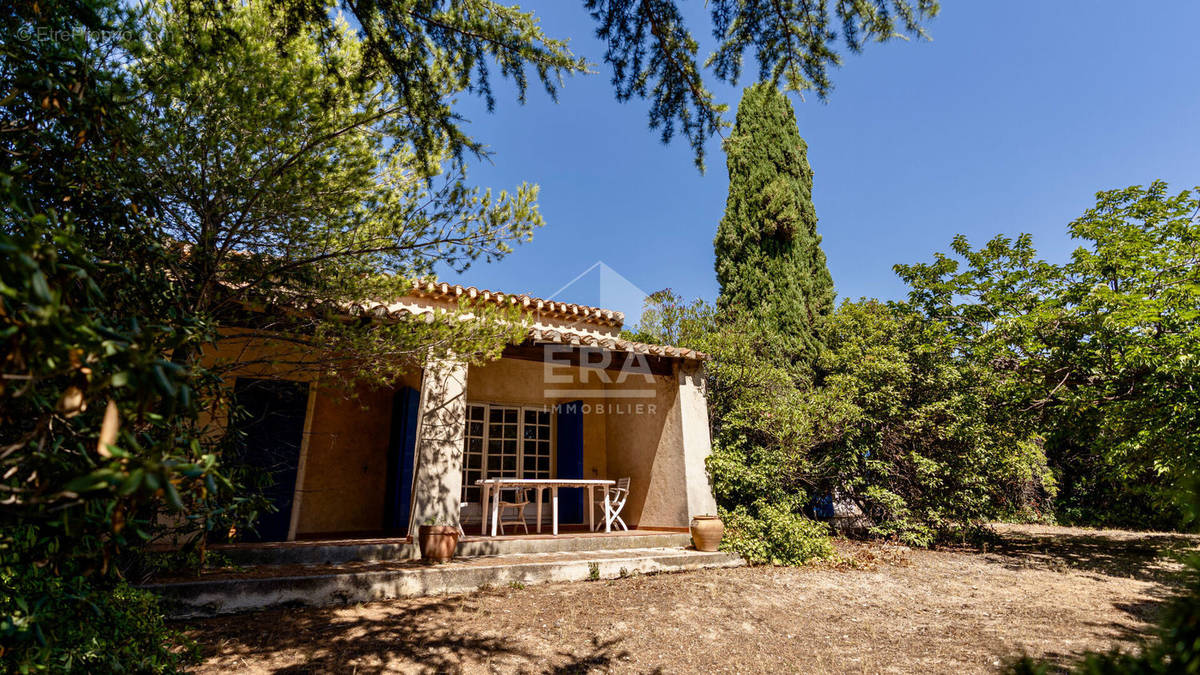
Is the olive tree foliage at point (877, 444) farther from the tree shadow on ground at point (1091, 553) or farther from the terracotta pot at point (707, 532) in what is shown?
the tree shadow on ground at point (1091, 553)

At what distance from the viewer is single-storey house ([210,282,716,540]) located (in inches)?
227

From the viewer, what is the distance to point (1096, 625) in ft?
12.6

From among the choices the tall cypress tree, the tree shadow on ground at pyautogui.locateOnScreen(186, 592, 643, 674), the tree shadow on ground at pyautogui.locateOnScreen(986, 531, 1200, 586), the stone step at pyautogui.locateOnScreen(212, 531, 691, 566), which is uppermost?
the tall cypress tree

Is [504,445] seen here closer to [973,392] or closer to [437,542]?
[437,542]

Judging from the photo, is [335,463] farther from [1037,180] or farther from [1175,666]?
[1037,180]

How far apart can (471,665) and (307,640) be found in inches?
48.0

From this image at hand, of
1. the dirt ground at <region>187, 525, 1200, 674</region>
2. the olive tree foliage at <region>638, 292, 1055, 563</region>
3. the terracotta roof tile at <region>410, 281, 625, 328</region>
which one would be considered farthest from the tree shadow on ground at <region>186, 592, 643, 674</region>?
the terracotta roof tile at <region>410, 281, 625, 328</region>

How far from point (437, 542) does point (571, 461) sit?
3214mm

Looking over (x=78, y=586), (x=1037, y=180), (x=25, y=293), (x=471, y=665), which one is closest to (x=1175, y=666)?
(x=25, y=293)

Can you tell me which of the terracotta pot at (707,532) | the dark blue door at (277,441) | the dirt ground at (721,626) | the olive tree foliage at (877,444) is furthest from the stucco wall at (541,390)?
the dirt ground at (721,626)

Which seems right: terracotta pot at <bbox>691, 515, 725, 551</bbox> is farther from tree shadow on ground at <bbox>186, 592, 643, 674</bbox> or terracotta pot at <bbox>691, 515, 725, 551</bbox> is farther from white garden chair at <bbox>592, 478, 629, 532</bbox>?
tree shadow on ground at <bbox>186, 592, 643, 674</bbox>

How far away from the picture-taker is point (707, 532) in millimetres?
6180

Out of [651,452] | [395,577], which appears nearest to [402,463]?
[395,577]

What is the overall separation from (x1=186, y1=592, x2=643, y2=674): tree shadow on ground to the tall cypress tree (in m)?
9.15
